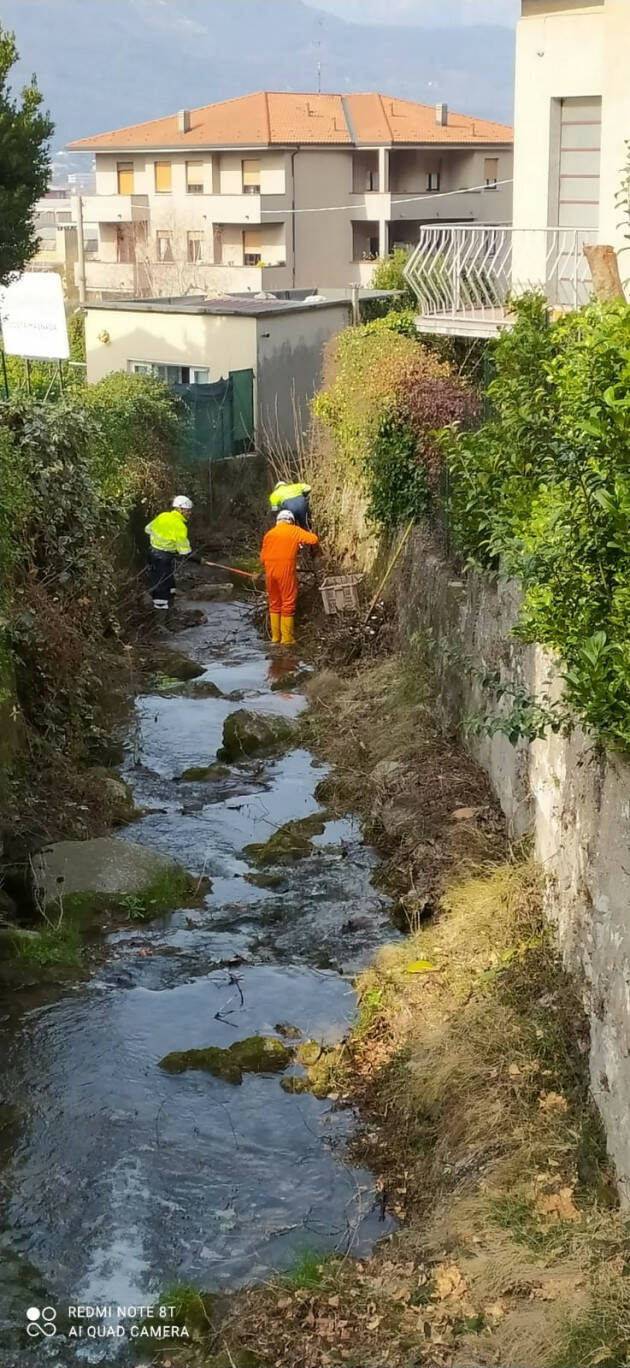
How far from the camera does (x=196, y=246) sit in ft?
182

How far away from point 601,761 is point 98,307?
2191 cm

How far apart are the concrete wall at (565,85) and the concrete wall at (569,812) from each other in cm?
537

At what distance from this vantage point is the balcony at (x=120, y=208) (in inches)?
2260

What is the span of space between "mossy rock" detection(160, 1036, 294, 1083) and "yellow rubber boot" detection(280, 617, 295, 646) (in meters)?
9.66

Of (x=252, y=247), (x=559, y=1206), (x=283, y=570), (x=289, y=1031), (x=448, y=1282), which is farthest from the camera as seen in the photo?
(x=252, y=247)

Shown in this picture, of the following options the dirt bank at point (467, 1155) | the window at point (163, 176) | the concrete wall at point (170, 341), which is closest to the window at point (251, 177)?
the window at point (163, 176)

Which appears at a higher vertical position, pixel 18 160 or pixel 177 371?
pixel 18 160

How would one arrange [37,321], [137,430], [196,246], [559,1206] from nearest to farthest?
[559,1206] < [37,321] < [137,430] < [196,246]

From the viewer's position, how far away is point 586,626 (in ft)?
21.5

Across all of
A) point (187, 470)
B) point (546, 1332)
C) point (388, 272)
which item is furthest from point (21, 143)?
point (546, 1332)

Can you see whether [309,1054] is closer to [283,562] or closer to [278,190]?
[283,562]

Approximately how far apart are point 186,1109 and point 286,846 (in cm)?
365

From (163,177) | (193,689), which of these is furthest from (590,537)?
(163,177)

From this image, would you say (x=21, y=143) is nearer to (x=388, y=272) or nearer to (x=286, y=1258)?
(x=388, y=272)
